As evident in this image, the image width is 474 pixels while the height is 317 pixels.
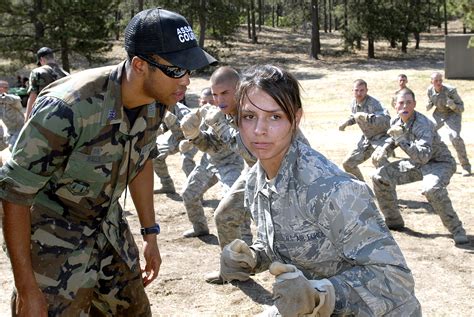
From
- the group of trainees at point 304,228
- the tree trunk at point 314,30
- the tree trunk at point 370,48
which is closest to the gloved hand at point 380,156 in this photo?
the group of trainees at point 304,228

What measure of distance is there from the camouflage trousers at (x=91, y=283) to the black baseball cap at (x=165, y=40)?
95cm

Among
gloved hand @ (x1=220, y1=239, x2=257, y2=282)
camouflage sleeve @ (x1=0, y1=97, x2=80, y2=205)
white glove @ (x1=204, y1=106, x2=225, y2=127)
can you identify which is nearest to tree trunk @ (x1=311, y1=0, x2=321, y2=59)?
white glove @ (x1=204, y1=106, x2=225, y2=127)

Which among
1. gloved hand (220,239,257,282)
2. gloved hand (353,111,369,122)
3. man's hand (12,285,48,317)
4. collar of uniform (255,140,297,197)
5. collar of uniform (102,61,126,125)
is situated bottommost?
gloved hand (353,111,369,122)

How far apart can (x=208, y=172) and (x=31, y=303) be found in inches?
188

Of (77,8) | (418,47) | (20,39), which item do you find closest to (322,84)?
(77,8)

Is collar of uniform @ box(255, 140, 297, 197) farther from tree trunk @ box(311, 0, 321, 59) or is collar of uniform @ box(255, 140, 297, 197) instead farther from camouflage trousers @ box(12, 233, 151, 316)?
tree trunk @ box(311, 0, 321, 59)

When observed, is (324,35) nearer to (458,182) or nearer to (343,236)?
(458,182)

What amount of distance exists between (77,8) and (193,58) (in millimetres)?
24487

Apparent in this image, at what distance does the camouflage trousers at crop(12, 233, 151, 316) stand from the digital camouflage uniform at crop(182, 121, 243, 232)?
3.33 metres

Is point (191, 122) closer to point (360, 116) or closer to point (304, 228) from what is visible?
point (360, 116)

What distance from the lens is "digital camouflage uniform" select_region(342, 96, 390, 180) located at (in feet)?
31.8

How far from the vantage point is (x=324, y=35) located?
51156 millimetres

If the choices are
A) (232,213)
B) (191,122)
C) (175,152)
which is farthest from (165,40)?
(175,152)

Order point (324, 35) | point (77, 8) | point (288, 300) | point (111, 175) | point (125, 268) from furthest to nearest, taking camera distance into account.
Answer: point (324, 35), point (77, 8), point (125, 268), point (111, 175), point (288, 300)
